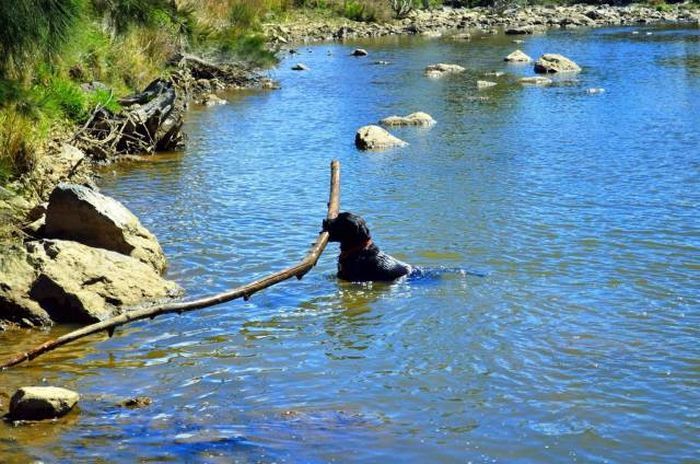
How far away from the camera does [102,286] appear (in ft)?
30.7

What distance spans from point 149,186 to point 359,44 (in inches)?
1322

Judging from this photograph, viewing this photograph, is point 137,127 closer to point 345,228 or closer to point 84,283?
point 345,228

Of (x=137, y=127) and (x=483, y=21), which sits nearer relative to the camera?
(x=137, y=127)

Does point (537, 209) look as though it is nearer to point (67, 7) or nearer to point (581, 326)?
point (581, 326)

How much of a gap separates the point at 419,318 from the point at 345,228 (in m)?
1.31

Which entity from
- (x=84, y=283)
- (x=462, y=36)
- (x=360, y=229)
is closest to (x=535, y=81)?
(x=462, y=36)

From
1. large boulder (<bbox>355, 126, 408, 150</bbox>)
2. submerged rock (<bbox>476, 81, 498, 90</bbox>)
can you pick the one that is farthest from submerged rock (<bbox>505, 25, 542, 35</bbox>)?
large boulder (<bbox>355, 126, 408, 150</bbox>)

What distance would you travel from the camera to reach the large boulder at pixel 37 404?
6688 millimetres

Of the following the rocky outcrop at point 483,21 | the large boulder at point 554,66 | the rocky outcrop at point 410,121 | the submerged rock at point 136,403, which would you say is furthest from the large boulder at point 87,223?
the rocky outcrop at point 483,21

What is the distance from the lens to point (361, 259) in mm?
10617

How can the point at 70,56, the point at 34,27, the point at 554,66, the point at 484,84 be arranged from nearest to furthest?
the point at 34,27 < the point at 70,56 < the point at 484,84 < the point at 554,66

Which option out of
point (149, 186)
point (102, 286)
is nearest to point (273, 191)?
point (149, 186)

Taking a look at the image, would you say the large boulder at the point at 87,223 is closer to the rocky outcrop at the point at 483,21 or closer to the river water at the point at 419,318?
the river water at the point at 419,318

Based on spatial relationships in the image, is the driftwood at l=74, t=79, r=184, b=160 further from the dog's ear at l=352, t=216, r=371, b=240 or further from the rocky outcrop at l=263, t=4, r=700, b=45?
the rocky outcrop at l=263, t=4, r=700, b=45
